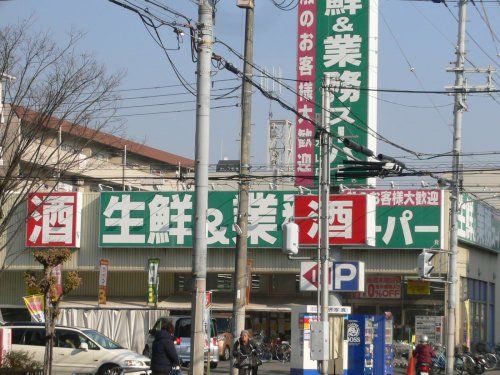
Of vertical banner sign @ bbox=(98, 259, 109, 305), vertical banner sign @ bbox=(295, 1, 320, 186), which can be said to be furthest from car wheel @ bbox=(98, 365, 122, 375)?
vertical banner sign @ bbox=(98, 259, 109, 305)

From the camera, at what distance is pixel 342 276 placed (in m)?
25.4

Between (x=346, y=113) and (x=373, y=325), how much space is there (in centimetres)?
855

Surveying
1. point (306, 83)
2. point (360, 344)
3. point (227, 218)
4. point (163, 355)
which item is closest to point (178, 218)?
point (227, 218)

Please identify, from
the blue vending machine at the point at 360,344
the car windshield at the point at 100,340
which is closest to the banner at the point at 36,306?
the car windshield at the point at 100,340

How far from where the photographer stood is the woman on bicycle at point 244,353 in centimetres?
2527

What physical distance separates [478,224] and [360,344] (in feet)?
62.7

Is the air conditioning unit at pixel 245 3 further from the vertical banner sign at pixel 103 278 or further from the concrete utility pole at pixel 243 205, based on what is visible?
the vertical banner sign at pixel 103 278

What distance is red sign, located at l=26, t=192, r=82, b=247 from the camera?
42531 millimetres

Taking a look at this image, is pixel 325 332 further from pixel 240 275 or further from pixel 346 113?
pixel 346 113

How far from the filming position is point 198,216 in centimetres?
1822

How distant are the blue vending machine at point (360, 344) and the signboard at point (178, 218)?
10574 millimetres

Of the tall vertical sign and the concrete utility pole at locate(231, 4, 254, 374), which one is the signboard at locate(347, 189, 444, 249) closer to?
the tall vertical sign

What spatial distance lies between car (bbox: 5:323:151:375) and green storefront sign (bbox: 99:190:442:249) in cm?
1334

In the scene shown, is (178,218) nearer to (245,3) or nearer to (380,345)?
(380,345)
